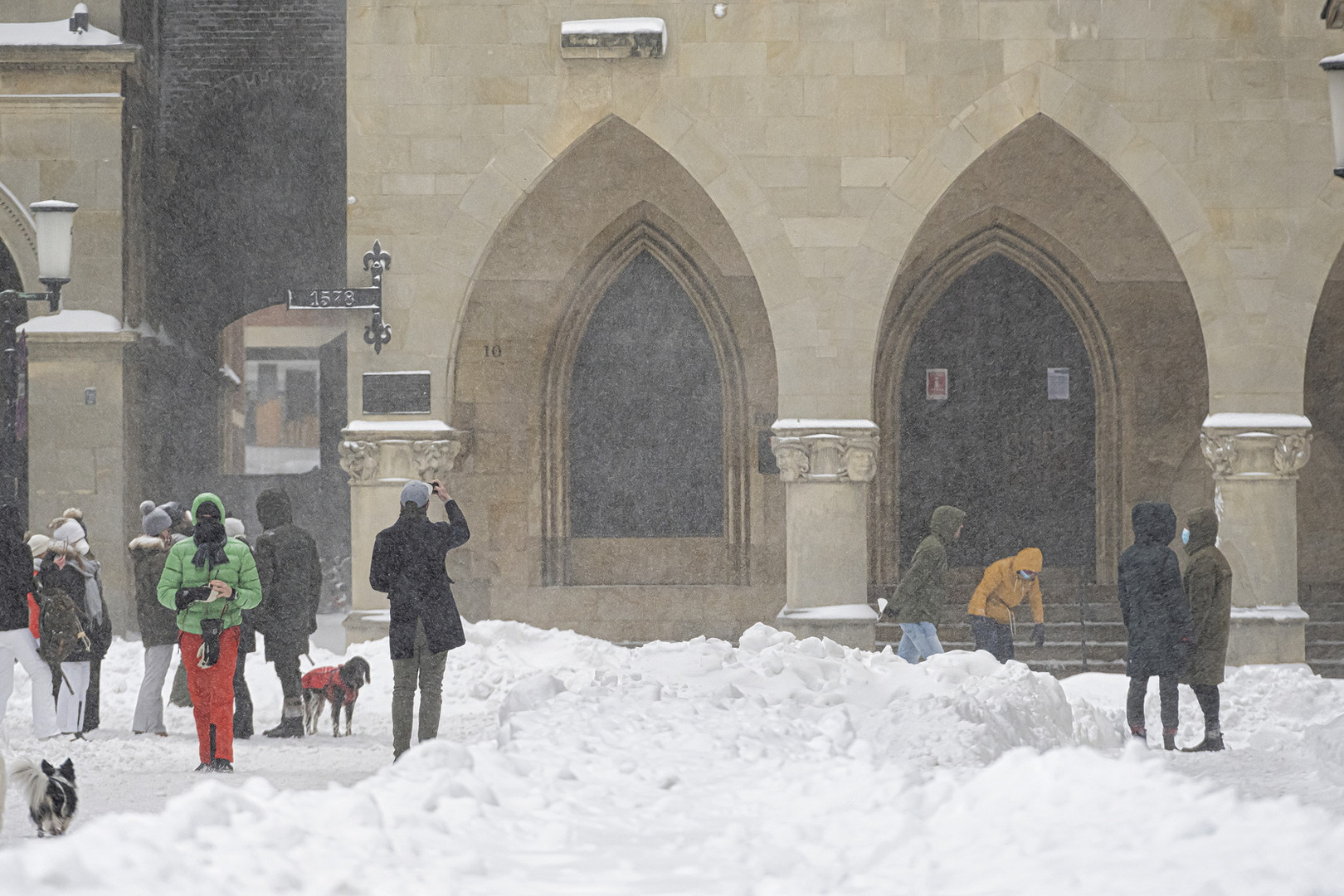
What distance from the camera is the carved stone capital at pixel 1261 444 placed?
11.9 metres

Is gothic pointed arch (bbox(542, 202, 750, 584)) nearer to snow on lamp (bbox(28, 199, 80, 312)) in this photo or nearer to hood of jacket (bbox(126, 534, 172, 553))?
snow on lamp (bbox(28, 199, 80, 312))

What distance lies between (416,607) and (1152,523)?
4.14 meters

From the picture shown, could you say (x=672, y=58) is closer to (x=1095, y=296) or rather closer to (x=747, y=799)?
(x=1095, y=296)

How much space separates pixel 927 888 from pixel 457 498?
987 cm

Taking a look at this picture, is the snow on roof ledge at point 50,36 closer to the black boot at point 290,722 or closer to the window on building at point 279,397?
the black boot at point 290,722

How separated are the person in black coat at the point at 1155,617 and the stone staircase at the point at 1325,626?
183 inches

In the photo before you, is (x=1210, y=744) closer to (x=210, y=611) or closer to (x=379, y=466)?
(x=210, y=611)

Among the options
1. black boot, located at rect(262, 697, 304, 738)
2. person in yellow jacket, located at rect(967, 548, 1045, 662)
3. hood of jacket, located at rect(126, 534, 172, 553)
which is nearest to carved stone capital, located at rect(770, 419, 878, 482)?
person in yellow jacket, located at rect(967, 548, 1045, 662)

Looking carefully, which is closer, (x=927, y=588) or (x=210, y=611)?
(x=210, y=611)

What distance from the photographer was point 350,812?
479cm

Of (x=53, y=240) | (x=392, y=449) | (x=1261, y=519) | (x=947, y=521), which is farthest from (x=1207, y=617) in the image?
(x=53, y=240)

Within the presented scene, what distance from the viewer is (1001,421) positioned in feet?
48.5

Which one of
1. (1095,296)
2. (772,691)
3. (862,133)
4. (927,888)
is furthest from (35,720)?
(1095,296)

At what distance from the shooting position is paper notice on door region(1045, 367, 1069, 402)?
579 inches
